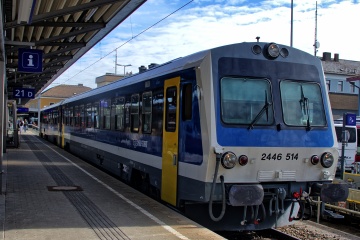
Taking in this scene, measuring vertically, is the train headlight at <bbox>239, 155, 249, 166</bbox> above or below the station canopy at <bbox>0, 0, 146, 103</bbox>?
below

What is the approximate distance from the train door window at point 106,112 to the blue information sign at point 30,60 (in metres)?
2.10

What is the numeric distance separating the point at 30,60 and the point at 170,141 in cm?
621

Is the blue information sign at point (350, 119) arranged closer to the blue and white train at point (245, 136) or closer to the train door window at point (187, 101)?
the blue and white train at point (245, 136)

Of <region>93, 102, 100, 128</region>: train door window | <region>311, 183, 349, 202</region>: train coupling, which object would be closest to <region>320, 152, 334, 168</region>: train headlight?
<region>311, 183, 349, 202</region>: train coupling

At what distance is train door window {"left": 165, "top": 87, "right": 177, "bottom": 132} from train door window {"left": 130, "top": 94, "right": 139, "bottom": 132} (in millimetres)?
1906

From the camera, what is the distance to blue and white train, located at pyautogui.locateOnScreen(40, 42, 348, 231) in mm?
6309

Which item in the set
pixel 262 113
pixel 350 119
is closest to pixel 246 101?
pixel 262 113

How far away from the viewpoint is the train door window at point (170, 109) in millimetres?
7284

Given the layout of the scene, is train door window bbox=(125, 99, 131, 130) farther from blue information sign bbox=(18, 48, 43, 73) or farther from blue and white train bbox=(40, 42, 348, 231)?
blue information sign bbox=(18, 48, 43, 73)

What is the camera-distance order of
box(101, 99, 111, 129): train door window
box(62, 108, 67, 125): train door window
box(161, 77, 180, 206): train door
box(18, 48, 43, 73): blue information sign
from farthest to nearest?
1. box(62, 108, 67, 125): train door window
2. box(101, 99, 111, 129): train door window
3. box(18, 48, 43, 73): blue information sign
4. box(161, 77, 180, 206): train door

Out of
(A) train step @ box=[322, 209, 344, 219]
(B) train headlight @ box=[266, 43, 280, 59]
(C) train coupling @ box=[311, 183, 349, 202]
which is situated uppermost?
(B) train headlight @ box=[266, 43, 280, 59]

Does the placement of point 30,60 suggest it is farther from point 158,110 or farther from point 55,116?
point 55,116

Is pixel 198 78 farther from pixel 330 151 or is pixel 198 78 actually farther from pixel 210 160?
pixel 330 151

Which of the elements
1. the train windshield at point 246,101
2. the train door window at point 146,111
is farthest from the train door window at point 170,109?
the train windshield at point 246,101
